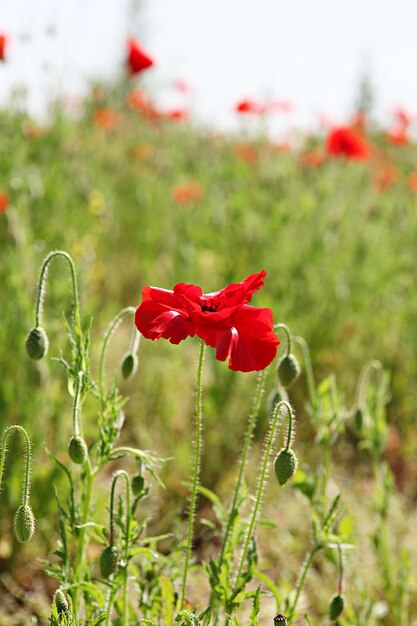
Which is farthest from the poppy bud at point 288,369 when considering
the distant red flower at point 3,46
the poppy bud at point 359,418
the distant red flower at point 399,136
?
the distant red flower at point 399,136

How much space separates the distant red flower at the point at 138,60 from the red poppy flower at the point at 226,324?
340 cm

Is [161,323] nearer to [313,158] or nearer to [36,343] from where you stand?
[36,343]

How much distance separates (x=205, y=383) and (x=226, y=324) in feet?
8.08

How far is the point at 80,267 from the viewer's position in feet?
8.03

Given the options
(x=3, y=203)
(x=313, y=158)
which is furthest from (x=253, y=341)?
(x=313, y=158)

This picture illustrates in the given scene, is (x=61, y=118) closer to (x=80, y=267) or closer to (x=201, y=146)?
(x=80, y=267)

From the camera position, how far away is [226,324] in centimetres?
134

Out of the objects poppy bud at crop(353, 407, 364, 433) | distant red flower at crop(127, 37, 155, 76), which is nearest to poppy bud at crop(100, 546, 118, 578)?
poppy bud at crop(353, 407, 364, 433)

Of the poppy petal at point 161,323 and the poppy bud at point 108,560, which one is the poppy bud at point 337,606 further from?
the poppy petal at point 161,323

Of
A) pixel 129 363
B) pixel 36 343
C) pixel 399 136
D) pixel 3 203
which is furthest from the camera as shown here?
pixel 399 136

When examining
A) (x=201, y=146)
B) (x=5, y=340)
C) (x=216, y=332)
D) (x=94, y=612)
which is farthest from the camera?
(x=201, y=146)

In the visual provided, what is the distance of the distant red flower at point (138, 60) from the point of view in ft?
14.7

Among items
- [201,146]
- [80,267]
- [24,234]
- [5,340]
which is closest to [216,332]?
[80,267]

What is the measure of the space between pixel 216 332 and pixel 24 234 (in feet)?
6.04
